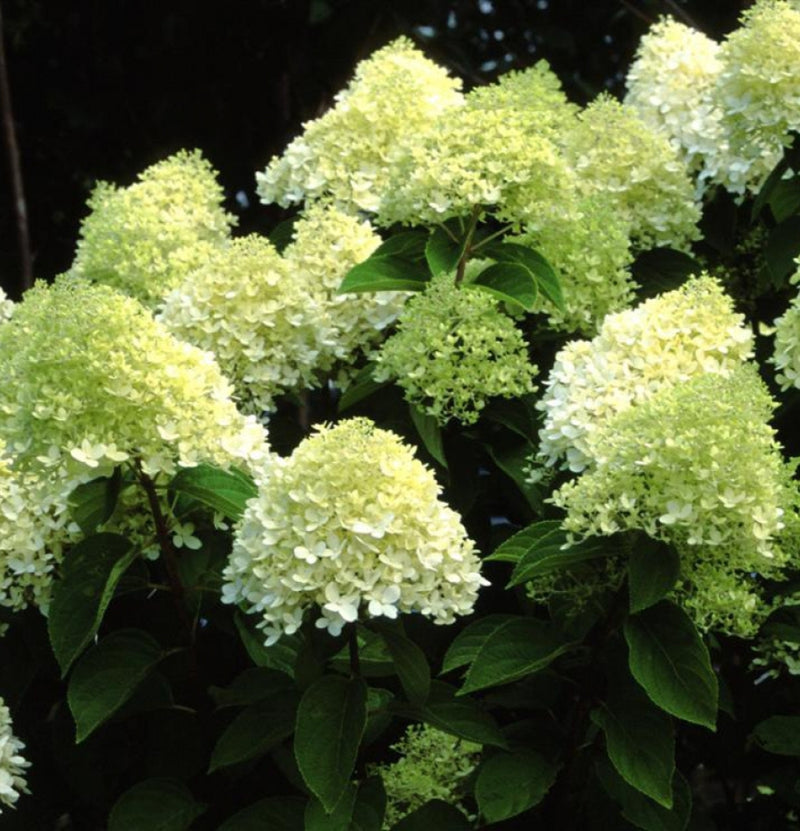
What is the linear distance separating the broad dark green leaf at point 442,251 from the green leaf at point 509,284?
0.16 ft

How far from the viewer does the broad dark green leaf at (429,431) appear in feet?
9.48

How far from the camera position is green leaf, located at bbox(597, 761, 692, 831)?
8.23ft

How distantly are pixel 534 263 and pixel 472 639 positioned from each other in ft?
2.40

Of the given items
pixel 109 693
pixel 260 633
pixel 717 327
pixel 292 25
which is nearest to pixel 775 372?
pixel 717 327

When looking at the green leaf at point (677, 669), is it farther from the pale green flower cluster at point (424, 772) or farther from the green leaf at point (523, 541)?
the pale green flower cluster at point (424, 772)

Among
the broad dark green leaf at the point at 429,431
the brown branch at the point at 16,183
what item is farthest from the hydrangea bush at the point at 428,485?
the brown branch at the point at 16,183

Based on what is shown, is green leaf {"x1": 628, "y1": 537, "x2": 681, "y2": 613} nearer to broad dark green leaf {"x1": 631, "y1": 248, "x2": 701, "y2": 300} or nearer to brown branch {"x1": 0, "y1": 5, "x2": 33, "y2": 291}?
broad dark green leaf {"x1": 631, "y1": 248, "x2": 701, "y2": 300}

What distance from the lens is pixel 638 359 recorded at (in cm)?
272

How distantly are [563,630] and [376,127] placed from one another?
51.3 inches

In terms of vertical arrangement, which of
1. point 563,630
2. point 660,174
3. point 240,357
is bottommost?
point 563,630

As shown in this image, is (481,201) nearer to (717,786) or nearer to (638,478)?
(638,478)

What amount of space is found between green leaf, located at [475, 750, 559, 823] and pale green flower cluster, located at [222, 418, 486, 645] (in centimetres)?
29

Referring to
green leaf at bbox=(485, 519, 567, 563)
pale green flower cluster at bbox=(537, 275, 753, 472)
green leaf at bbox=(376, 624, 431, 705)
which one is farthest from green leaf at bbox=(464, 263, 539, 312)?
green leaf at bbox=(376, 624, 431, 705)

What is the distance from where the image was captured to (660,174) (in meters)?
3.44
